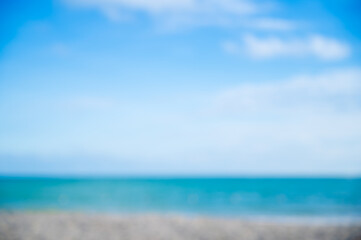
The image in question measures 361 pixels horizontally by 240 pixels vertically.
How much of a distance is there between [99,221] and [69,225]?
1096mm

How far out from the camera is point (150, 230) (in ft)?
30.1

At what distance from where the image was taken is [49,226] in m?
9.09

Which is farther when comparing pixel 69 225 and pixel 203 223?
pixel 203 223

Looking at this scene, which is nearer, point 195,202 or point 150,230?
point 150,230

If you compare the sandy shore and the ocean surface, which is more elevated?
the ocean surface

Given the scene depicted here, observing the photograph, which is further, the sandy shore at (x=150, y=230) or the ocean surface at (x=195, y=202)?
the ocean surface at (x=195, y=202)

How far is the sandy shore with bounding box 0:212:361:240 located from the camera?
8336 millimetres

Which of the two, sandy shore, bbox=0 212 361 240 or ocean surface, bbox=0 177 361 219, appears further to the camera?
ocean surface, bbox=0 177 361 219

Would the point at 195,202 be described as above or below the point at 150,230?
above

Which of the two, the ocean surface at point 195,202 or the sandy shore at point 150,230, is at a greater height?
the ocean surface at point 195,202

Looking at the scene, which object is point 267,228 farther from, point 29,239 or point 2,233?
point 2,233

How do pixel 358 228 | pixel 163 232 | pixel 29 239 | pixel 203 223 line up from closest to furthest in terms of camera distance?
pixel 29 239 < pixel 163 232 < pixel 358 228 < pixel 203 223

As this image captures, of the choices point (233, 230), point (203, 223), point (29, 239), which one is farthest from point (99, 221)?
point (233, 230)

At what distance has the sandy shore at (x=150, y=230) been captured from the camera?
27.3ft
